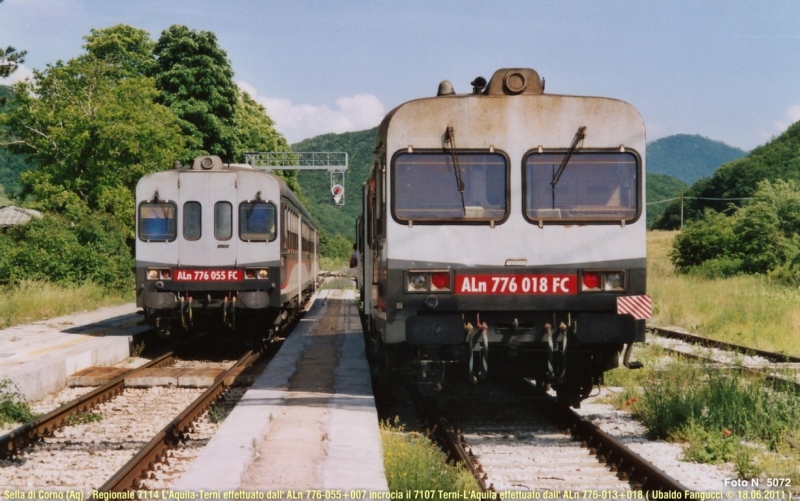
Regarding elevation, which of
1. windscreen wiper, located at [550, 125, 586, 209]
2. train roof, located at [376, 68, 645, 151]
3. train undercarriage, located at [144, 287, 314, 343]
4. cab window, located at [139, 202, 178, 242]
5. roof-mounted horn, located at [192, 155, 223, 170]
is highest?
roof-mounted horn, located at [192, 155, 223, 170]

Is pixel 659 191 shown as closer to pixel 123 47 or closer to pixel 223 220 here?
pixel 123 47

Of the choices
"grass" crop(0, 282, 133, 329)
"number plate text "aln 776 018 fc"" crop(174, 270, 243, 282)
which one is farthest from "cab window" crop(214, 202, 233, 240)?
"grass" crop(0, 282, 133, 329)

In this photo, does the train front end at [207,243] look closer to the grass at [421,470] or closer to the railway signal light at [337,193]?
the grass at [421,470]

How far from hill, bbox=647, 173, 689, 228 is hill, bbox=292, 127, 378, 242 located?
40786mm

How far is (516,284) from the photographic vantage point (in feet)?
26.4

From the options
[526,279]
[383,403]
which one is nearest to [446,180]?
[526,279]

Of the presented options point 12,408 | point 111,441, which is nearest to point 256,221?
point 12,408

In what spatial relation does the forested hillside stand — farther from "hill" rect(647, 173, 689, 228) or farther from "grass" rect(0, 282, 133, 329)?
"hill" rect(647, 173, 689, 228)

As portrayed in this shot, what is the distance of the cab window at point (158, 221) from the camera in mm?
14578

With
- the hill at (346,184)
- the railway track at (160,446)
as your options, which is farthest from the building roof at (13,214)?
the hill at (346,184)

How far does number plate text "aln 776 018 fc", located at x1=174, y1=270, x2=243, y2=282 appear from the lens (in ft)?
47.3

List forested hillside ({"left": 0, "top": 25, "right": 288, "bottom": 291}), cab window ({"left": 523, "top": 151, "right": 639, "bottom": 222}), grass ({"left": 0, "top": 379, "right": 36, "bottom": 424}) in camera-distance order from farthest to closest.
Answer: forested hillside ({"left": 0, "top": 25, "right": 288, "bottom": 291})
grass ({"left": 0, "top": 379, "right": 36, "bottom": 424})
cab window ({"left": 523, "top": 151, "right": 639, "bottom": 222})

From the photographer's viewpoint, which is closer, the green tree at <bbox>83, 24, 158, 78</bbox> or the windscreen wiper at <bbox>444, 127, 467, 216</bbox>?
the windscreen wiper at <bbox>444, 127, 467, 216</bbox>

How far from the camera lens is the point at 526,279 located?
8.06m
